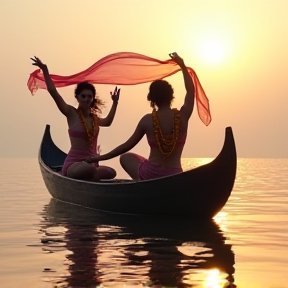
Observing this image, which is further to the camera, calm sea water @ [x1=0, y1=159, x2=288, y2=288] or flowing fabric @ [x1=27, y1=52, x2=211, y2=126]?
flowing fabric @ [x1=27, y1=52, x2=211, y2=126]

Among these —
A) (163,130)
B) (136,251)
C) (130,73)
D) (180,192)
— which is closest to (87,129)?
(130,73)

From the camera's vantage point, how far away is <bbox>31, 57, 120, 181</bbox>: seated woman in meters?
10.3

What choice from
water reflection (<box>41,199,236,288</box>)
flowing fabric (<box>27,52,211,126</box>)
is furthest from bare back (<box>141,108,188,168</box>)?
flowing fabric (<box>27,52,211,126</box>)

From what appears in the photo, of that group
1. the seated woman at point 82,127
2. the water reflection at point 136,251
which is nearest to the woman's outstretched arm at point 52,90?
the seated woman at point 82,127

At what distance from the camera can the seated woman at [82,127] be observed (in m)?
10.3

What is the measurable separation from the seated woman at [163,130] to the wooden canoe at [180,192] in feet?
1.09

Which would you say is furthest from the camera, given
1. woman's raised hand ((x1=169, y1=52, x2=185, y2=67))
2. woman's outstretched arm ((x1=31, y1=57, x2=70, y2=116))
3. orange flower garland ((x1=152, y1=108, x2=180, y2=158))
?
woman's outstretched arm ((x1=31, y1=57, x2=70, y2=116))

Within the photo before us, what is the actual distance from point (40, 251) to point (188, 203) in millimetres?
2936

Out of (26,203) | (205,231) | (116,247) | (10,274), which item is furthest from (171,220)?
(26,203)

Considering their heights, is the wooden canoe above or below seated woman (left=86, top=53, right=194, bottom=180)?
below

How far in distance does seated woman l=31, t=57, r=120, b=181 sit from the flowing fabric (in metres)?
1.00

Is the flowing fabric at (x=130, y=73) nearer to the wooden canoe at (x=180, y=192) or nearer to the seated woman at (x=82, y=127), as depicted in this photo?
the seated woman at (x=82, y=127)

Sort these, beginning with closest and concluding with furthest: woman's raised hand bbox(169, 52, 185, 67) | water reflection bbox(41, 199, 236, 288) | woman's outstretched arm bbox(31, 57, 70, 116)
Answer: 1. water reflection bbox(41, 199, 236, 288)
2. woman's raised hand bbox(169, 52, 185, 67)
3. woman's outstretched arm bbox(31, 57, 70, 116)

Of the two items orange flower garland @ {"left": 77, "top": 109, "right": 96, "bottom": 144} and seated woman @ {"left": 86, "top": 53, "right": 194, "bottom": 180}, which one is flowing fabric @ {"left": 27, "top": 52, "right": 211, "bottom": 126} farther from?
seated woman @ {"left": 86, "top": 53, "right": 194, "bottom": 180}
